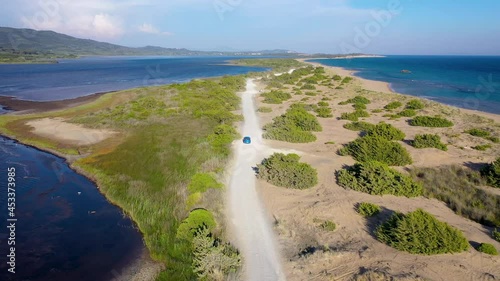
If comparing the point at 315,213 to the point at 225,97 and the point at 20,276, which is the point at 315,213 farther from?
the point at 225,97

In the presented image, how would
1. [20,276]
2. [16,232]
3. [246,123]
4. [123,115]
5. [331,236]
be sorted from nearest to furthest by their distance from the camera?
[20,276]
[331,236]
[16,232]
[246,123]
[123,115]

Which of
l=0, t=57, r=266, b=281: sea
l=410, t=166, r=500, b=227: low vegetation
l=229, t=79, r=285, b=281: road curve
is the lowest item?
l=0, t=57, r=266, b=281: sea

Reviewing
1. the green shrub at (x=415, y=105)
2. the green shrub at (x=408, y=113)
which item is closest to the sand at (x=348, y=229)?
the green shrub at (x=408, y=113)

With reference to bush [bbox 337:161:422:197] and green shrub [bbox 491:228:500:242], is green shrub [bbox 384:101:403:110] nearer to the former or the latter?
bush [bbox 337:161:422:197]

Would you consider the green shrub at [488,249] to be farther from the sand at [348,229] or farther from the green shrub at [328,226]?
the green shrub at [328,226]

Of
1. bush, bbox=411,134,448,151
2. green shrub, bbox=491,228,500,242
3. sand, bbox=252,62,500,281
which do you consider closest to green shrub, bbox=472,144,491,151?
sand, bbox=252,62,500,281

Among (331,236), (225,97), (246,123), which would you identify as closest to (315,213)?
(331,236)

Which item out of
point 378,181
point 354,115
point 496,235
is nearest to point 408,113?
point 354,115
